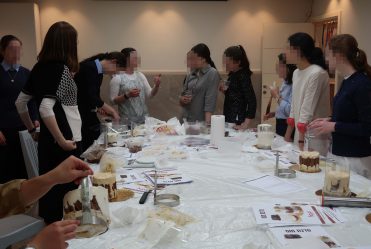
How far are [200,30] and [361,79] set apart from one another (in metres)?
3.87

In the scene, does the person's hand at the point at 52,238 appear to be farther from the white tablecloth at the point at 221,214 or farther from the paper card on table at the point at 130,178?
the paper card on table at the point at 130,178

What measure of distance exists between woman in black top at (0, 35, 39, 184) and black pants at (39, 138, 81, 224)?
1.22 meters

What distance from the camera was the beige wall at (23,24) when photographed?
5.05 m

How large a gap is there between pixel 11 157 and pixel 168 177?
2.22 m

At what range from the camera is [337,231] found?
1252mm

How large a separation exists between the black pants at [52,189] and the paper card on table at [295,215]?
133cm

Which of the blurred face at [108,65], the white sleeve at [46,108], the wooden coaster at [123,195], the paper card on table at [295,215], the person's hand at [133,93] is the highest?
the blurred face at [108,65]

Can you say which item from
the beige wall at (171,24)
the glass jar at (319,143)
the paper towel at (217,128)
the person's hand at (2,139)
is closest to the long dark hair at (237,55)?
the paper towel at (217,128)

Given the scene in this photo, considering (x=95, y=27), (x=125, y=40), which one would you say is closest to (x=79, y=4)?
(x=95, y=27)

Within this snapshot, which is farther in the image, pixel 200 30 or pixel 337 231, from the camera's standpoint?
pixel 200 30

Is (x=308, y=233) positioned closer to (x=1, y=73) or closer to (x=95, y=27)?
(x=1, y=73)

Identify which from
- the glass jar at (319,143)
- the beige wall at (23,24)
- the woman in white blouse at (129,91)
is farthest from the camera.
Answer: the beige wall at (23,24)

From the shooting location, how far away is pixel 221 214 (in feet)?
4.64

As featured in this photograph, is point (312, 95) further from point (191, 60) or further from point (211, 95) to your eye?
point (191, 60)
